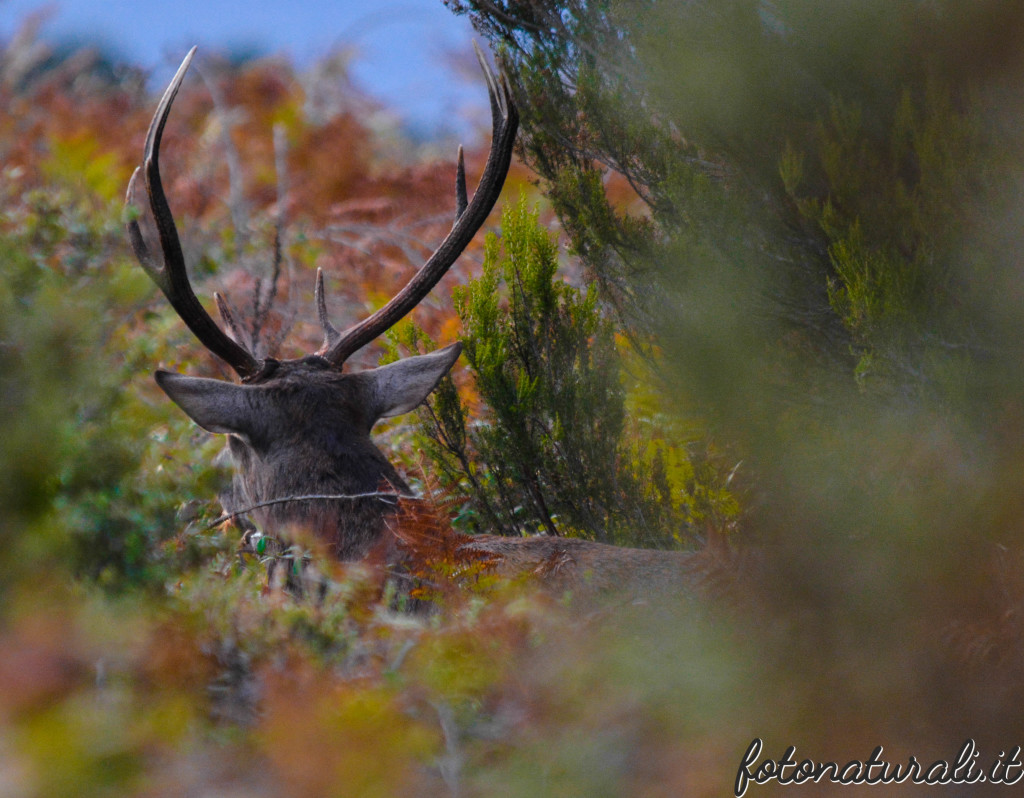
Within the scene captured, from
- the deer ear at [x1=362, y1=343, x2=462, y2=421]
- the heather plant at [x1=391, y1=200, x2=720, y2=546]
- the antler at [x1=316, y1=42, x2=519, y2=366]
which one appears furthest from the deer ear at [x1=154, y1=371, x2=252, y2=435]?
the heather plant at [x1=391, y1=200, x2=720, y2=546]

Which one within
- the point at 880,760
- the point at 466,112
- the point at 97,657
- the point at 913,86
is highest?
the point at 466,112

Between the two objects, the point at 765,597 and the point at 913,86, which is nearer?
the point at 765,597

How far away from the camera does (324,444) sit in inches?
158

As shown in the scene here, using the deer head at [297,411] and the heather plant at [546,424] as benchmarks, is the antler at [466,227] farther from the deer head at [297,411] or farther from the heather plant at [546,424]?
the heather plant at [546,424]

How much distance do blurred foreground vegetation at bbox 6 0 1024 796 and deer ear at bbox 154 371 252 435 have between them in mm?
338

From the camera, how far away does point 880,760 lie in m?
1.88

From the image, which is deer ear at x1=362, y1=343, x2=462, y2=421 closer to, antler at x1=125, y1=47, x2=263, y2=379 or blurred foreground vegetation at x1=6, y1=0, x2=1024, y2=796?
antler at x1=125, y1=47, x2=263, y2=379

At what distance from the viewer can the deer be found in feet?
12.1

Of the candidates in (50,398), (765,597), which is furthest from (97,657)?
(765,597)

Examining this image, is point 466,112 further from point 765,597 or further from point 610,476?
point 765,597

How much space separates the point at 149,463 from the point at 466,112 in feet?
30.5

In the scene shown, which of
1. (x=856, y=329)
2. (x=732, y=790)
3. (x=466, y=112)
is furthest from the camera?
(x=466, y=112)

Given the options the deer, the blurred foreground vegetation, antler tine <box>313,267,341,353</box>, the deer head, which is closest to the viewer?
the blurred foreground vegetation

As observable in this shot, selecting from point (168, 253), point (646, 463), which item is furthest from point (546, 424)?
point (168, 253)
